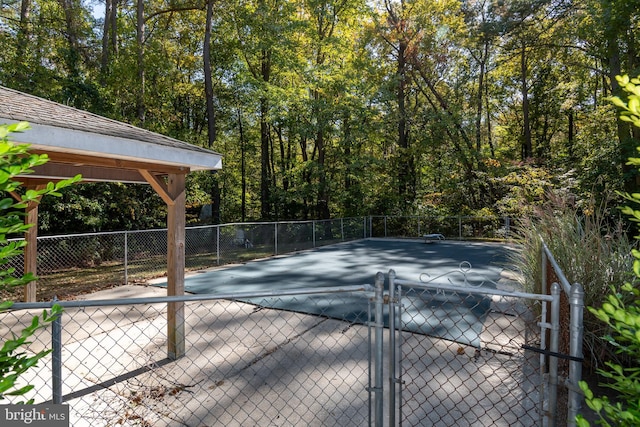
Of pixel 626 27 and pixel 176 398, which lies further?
pixel 626 27

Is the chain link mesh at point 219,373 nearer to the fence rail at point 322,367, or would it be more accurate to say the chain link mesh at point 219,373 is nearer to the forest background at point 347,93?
the fence rail at point 322,367

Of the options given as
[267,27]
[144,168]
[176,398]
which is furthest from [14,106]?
[267,27]

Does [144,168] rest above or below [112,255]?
above

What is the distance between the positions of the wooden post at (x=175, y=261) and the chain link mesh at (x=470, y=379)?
245 cm

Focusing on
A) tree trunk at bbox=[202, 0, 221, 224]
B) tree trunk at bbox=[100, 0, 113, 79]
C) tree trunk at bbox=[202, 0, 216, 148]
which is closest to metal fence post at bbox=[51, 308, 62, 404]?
tree trunk at bbox=[202, 0, 221, 224]

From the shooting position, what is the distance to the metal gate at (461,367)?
2.05 metres

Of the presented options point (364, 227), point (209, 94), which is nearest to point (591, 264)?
point (364, 227)

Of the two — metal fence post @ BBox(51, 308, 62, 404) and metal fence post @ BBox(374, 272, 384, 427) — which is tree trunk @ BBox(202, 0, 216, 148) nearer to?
metal fence post @ BBox(51, 308, 62, 404)

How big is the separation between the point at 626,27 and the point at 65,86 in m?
15.6

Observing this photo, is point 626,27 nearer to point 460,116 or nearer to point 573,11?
point 573,11

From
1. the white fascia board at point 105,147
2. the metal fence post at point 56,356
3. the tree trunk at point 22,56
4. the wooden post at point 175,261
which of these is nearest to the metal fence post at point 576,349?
the metal fence post at point 56,356

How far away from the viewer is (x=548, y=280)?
339 cm

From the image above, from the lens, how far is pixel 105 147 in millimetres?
3328

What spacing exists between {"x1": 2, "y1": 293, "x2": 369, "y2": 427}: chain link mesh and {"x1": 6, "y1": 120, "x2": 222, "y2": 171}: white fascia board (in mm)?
1608
